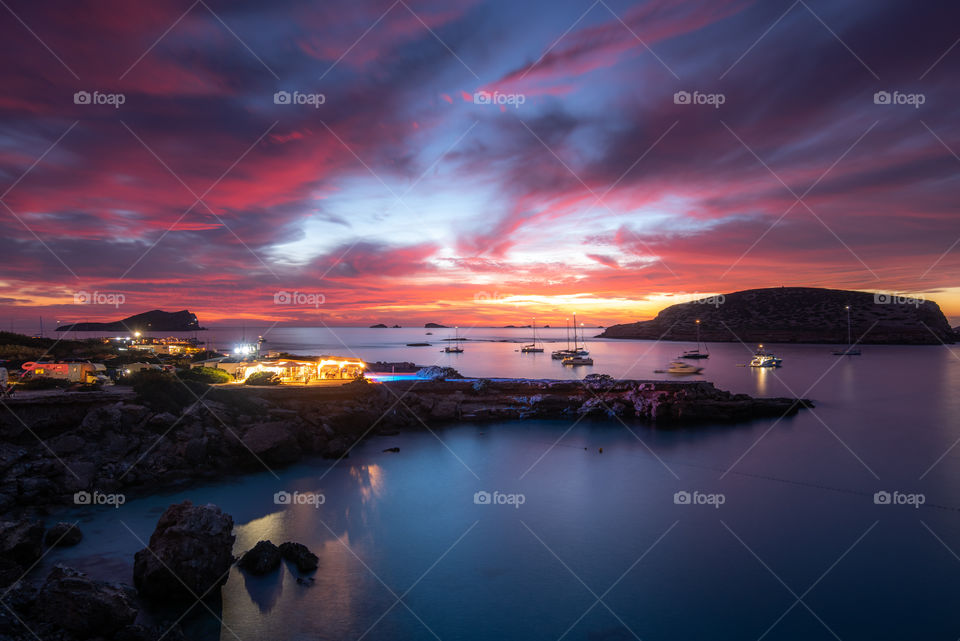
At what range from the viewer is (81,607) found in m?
7.67

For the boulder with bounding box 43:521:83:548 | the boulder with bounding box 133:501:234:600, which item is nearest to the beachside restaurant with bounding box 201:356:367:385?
the boulder with bounding box 43:521:83:548

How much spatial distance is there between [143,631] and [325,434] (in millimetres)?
16802

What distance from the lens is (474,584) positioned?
12.3 meters

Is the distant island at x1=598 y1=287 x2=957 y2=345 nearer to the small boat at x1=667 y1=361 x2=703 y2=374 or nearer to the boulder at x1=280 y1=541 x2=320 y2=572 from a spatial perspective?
the small boat at x1=667 y1=361 x2=703 y2=374

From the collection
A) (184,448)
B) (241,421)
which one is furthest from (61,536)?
(241,421)

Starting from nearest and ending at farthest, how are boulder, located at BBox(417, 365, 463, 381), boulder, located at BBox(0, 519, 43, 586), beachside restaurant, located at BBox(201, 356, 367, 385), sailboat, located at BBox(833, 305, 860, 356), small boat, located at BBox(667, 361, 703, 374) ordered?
1. boulder, located at BBox(0, 519, 43, 586)
2. beachside restaurant, located at BBox(201, 356, 367, 385)
3. boulder, located at BBox(417, 365, 463, 381)
4. small boat, located at BBox(667, 361, 703, 374)
5. sailboat, located at BBox(833, 305, 860, 356)

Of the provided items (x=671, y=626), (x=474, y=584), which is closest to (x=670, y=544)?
(x=671, y=626)

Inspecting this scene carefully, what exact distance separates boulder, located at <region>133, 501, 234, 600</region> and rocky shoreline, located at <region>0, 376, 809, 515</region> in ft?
25.2

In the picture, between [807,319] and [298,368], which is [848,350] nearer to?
[807,319]

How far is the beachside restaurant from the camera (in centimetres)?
3341

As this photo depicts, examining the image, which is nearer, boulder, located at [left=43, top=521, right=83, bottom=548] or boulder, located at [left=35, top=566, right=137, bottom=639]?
boulder, located at [left=35, top=566, right=137, bottom=639]

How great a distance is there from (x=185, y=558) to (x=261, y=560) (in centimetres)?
189

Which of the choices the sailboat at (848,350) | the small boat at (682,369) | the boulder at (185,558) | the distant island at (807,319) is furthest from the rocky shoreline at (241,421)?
the distant island at (807,319)

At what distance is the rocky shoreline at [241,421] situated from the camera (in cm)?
1661
